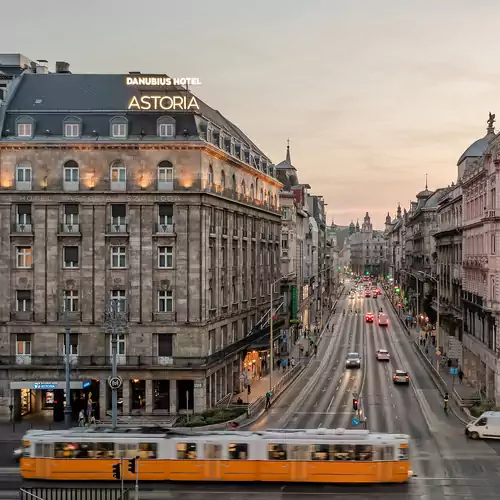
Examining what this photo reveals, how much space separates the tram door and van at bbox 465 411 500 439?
885 inches

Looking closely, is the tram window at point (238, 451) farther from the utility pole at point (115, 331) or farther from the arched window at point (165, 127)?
the arched window at point (165, 127)

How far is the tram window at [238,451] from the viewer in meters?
40.7

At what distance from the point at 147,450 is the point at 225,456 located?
424cm

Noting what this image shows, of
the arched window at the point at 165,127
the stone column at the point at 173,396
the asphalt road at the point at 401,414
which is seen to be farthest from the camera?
the arched window at the point at 165,127

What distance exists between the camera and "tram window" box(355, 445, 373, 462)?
132ft

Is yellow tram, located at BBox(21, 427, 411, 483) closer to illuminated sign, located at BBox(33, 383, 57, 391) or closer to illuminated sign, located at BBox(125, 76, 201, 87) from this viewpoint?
illuminated sign, located at BBox(33, 383, 57, 391)

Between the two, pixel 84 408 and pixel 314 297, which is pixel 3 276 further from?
pixel 314 297

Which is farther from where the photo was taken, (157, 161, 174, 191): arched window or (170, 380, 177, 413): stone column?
(157, 161, 174, 191): arched window

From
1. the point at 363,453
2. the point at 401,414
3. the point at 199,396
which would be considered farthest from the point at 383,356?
the point at 363,453

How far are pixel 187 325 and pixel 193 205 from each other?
10.2 meters

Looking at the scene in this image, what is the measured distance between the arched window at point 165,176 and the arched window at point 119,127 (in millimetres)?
4260

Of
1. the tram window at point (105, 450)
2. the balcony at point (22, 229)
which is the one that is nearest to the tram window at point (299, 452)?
the tram window at point (105, 450)

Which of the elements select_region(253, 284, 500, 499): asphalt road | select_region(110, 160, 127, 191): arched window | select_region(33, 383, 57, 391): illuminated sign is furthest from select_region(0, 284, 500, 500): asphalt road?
select_region(110, 160, 127, 191): arched window

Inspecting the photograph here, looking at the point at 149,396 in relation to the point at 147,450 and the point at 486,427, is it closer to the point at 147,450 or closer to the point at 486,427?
the point at 147,450
